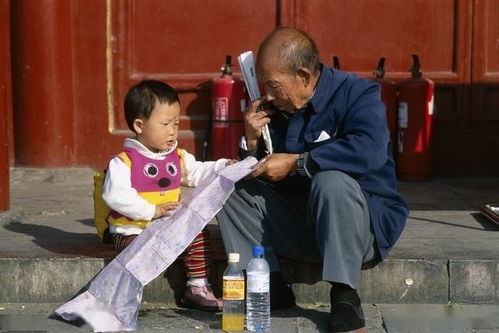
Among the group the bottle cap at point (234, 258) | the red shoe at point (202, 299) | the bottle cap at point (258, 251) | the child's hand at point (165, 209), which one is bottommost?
the red shoe at point (202, 299)

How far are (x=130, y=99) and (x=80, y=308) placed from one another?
1.02 metres

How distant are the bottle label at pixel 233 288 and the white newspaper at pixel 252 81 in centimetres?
70

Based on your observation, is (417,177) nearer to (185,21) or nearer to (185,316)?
(185,21)

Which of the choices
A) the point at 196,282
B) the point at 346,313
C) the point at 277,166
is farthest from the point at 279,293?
the point at 277,166

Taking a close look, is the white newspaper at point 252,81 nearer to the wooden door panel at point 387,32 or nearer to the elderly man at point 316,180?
the elderly man at point 316,180

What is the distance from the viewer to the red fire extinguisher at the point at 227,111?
775 cm

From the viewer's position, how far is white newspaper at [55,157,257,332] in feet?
15.5

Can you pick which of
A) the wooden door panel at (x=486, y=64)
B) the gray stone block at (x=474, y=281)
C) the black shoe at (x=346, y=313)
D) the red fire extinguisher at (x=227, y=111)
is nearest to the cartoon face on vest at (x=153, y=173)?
the black shoe at (x=346, y=313)

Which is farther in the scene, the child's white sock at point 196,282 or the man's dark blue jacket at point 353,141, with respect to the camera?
the child's white sock at point 196,282

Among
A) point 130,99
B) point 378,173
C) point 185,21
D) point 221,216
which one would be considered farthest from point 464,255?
point 185,21

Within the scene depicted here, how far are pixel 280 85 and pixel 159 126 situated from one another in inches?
24.5

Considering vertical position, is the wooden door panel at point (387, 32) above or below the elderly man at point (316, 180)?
above

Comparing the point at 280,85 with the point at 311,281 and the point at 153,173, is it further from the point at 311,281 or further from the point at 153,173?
the point at 311,281

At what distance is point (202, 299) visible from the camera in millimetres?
4969
